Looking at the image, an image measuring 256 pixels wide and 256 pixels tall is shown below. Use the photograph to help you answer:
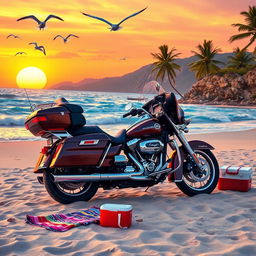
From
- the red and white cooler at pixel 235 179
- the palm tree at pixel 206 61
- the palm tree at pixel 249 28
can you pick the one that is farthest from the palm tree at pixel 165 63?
the red and white cooler at pixel 235 179

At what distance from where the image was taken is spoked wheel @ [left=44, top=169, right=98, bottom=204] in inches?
191

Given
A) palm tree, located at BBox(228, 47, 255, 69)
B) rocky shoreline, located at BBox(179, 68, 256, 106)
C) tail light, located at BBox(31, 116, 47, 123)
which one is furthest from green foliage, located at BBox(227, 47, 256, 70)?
tail light, located at BBox(31, 116, 47, 123)

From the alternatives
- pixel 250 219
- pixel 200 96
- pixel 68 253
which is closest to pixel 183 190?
pixel 250 219

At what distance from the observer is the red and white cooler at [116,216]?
13.0ft

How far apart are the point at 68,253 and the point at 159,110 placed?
233 centimetres

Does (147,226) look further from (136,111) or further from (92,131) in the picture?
(136,111)

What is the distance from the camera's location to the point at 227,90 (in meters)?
66.2

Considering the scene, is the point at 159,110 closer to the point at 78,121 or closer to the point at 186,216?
the point at 78,121

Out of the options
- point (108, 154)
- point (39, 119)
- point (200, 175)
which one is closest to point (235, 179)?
point (200, 175)

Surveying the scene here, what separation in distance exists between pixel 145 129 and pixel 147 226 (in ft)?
4.50

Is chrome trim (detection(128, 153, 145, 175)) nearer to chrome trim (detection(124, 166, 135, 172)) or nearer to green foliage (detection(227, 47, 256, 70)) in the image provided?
chrome trim (detection(124, 166, 135, 172))

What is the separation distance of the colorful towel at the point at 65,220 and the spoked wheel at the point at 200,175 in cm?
128

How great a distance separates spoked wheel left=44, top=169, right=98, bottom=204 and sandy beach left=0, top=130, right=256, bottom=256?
98 millimetres

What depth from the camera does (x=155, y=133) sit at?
5164 millimetres
